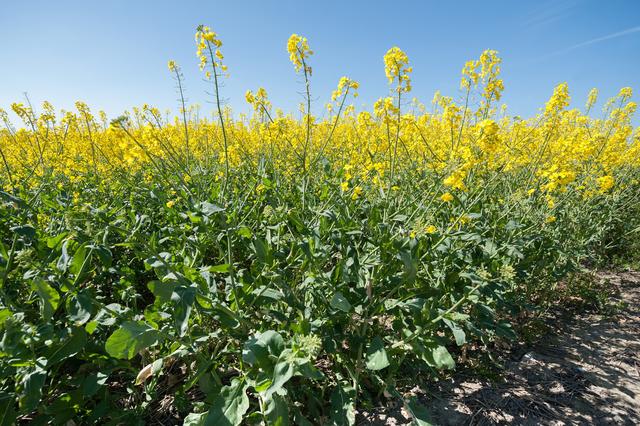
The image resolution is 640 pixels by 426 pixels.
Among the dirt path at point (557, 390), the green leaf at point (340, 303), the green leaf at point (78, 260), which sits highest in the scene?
the green leaf at point (78, 260)

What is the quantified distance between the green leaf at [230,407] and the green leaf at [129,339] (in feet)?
1.19

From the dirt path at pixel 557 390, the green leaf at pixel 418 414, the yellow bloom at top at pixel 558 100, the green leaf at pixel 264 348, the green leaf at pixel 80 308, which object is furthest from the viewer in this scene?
the yellow bloom at top at pixel 558 100

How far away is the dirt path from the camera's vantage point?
1.73 metres

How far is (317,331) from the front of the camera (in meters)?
1.61

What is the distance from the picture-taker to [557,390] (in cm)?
192

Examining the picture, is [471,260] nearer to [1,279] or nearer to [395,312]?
[395,312]

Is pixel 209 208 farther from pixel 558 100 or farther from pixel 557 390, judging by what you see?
pixel 558 100

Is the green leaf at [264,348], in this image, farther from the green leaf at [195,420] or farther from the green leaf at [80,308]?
the green leaf at [80,308]

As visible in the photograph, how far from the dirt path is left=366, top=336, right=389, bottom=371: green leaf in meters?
0.53

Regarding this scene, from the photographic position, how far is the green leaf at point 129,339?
119 cm

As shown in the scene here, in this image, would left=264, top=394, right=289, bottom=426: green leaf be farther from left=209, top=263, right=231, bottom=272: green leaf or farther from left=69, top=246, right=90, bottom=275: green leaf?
left=69, top=246, right=90, bottom=275: green leaf

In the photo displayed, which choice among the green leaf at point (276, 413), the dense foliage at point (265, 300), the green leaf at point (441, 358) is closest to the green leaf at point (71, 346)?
the dense foliage at point (265, 300)

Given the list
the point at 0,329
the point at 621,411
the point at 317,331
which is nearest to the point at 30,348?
the point at 0,329

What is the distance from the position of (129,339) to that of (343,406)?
0.96 m
